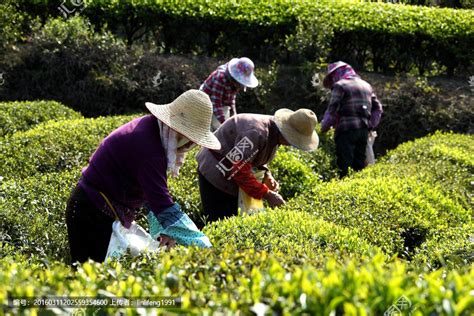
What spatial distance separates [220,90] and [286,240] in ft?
11.1

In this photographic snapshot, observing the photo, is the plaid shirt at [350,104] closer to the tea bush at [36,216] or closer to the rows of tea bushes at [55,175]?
the rows of tea bushes at [55,175]

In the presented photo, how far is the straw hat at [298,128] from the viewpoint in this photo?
212 inches

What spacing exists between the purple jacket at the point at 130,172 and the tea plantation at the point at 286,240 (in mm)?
444

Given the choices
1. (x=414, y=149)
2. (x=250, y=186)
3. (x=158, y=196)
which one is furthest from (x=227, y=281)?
(x=414, y=149)

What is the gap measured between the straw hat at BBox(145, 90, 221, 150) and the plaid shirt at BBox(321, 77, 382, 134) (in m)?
4.27

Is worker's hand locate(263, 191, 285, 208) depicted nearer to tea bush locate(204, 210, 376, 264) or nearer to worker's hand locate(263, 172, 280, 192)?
worker's hand locate(263, 172, 280, 192)

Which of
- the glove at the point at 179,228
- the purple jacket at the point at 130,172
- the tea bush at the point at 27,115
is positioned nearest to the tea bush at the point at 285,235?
the glove at the point at 179,228

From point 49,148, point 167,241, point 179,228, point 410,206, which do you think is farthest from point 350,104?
point 179,228

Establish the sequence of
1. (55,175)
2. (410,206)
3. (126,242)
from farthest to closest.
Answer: (55,175)
(410,206)
(126,242)

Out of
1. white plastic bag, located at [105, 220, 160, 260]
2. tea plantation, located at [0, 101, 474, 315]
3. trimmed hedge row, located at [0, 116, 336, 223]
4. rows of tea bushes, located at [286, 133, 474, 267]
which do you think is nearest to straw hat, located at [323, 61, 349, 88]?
tea plantation, located at [0, 101, 474, 315]

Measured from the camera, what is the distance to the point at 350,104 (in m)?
8.24

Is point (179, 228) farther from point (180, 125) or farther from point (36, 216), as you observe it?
point (36, 216)

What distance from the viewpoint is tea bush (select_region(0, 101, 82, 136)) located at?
8773 millimetres

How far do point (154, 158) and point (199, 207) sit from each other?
97.4 inches
